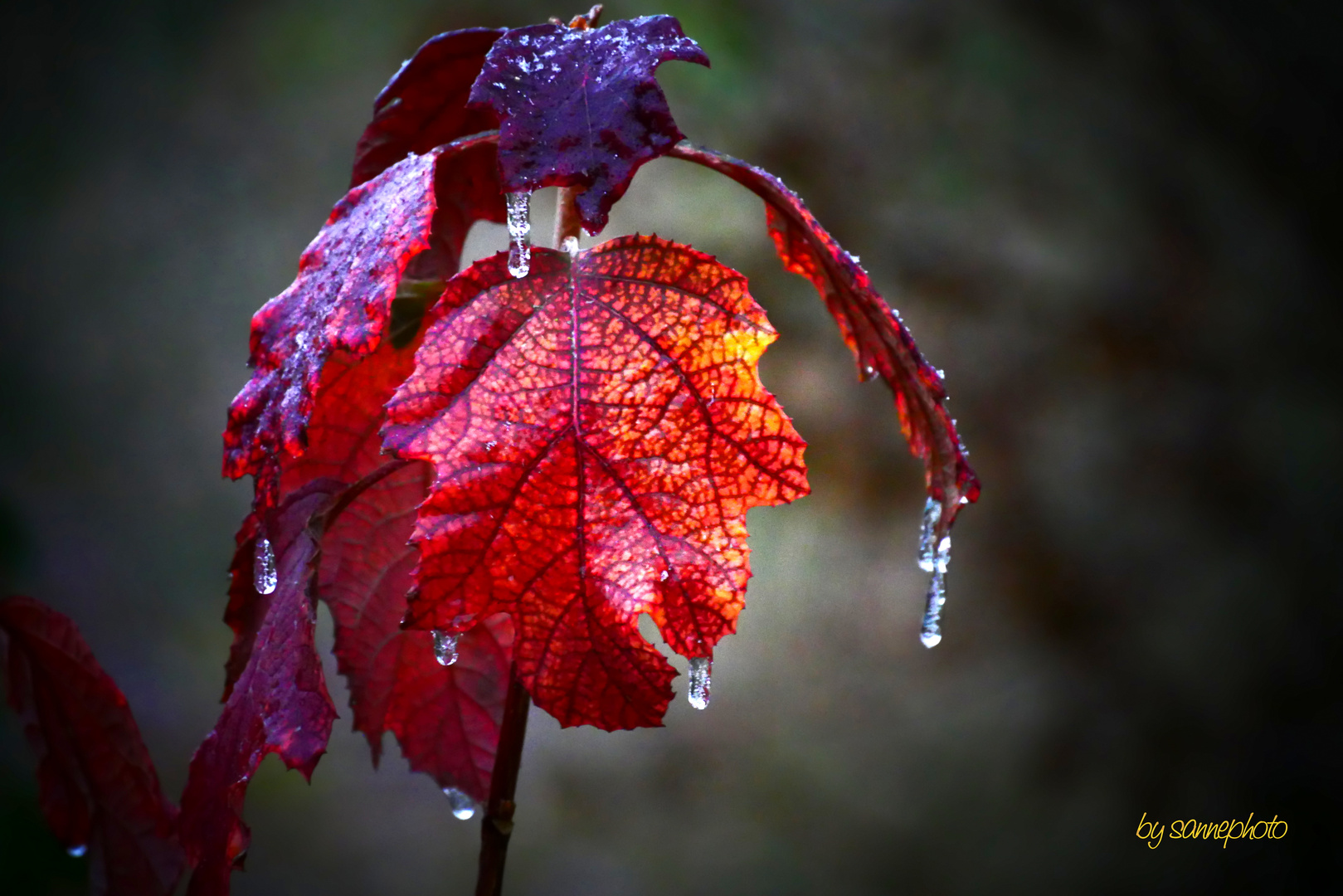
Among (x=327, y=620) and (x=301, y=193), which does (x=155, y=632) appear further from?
(x=301, y=193)

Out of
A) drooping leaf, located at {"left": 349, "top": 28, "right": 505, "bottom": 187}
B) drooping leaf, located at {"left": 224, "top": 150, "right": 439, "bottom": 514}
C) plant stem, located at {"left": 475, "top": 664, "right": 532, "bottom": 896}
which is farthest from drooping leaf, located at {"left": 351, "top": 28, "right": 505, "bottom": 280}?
plant stem, located at {"left": 475, "top": 664, "right": 532, "bottom": 896}

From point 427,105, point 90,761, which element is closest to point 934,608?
point 427,105

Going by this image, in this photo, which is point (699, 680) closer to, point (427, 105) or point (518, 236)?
point (518, 236)

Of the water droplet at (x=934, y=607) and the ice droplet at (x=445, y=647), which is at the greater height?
the water droplet at (x=934, y=607)

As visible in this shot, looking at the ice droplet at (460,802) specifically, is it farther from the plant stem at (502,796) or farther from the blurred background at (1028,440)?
the blurred background at (1028,440)

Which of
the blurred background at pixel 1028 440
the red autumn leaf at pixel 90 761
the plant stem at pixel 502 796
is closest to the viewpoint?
the plant stem at pixel 502 796

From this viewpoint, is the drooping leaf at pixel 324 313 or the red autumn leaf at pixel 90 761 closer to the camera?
the drooping leaf at pixel 324 313

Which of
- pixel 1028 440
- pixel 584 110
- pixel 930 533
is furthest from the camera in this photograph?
pixel 1028 440

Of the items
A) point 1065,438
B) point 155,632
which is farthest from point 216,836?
point 1065,438

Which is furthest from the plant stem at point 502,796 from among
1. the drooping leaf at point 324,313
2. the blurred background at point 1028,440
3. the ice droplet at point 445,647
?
the blurred background at point 1028,440
